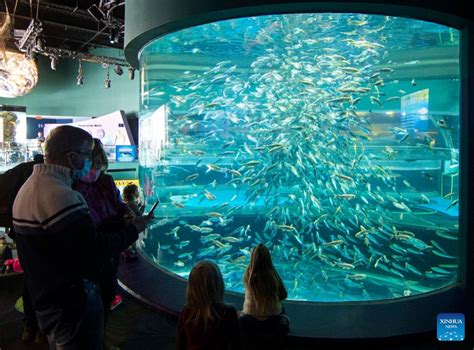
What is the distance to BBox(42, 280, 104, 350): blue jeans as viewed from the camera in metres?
1.66

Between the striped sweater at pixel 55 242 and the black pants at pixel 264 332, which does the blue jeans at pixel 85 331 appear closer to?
the striped sweater at pixel 55 242

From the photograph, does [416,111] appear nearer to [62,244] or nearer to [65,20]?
[62,244]

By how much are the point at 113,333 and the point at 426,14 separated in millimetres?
4372

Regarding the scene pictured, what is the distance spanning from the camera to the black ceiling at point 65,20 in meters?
8.34

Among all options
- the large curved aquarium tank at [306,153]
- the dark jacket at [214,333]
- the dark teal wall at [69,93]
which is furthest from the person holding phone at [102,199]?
the dark teal wall at [69,93]

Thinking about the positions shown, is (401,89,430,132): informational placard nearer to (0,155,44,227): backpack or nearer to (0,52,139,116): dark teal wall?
(0,155,44,227): backpack

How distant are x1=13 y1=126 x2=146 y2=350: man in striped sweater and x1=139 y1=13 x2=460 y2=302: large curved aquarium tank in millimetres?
3174

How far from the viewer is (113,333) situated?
3166mm

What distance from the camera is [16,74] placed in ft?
18.2

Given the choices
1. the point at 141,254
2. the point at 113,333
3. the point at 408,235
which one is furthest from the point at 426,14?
the point at 141,254

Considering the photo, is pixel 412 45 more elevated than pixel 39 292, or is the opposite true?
pixel 412 45

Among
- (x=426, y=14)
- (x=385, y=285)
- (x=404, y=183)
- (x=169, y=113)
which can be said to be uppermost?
(x=426, y=14)

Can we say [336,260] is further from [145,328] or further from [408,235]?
[145,328]

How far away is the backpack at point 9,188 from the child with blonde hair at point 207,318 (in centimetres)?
166
